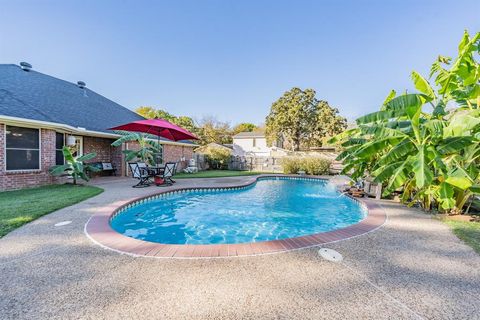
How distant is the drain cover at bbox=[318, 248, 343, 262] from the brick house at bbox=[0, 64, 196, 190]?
1139 centimetres

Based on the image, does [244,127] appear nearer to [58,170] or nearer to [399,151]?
[58,170]

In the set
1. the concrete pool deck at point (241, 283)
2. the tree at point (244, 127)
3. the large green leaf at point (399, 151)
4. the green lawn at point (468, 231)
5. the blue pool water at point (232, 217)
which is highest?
the tree at point (244, 127)

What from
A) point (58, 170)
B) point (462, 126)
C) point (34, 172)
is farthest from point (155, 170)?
point (462, 126)

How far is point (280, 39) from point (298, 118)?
16.5 m

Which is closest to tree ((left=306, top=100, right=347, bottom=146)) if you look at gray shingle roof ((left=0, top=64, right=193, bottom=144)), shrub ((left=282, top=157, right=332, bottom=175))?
shrub ((left=282, top=157, right=332, bottom=175))

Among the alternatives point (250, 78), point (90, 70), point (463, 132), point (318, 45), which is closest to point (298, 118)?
point (250, 78)

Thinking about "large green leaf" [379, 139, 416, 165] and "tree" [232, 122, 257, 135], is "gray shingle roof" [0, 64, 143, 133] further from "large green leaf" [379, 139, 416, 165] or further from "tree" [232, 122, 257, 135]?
"tree" [232, 122, 257, 135]

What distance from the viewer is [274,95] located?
3300cm

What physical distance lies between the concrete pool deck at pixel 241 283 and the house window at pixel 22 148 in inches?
279

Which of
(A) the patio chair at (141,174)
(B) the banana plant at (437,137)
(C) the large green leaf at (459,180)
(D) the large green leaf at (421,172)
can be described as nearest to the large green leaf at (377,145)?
(B) the banana plant at (437,137)

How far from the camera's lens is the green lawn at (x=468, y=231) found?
4.00 meters

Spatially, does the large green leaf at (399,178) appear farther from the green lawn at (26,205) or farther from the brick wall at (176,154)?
the brick wall at (176,154)

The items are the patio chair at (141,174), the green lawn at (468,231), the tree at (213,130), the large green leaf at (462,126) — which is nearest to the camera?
the green lawn at (468,231)

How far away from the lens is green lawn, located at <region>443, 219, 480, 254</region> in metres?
4.00
